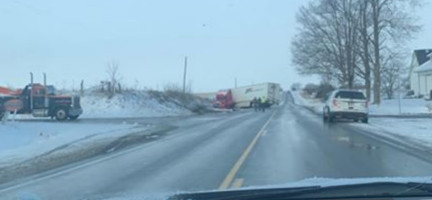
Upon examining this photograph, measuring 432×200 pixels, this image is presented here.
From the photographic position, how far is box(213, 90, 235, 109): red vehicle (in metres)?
81.9

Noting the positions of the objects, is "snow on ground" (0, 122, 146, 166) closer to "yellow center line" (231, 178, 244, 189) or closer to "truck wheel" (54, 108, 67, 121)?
"yellow center line" (231, 178, 244, 189)

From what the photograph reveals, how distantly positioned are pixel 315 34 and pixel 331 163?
2168 inches

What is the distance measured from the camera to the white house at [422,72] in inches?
3189

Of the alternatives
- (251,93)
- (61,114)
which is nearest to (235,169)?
(61,114)

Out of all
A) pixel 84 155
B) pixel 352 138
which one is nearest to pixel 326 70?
pixel 352 138

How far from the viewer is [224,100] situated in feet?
269

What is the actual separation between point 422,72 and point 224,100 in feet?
81.9

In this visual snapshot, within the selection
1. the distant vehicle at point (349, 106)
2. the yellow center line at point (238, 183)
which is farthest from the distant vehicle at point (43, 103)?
the yellow center line at point (238, 183)

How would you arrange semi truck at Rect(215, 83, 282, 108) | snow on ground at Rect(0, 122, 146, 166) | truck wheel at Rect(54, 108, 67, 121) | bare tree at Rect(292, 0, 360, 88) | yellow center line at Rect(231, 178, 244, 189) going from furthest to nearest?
semi truck at Rect(215, 83, 282, 108)
bare tree at Rect(292, 0, 360, 88)
truck wheel at Rect(54, 108, 67, 121)
snow on ground at Rect(0, 122, 146, 166)
yellow center line at Rect(231, 178, 244, 189)

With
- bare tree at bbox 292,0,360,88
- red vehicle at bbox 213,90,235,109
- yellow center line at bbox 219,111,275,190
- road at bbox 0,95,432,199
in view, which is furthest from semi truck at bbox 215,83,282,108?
yellow center line at bbox 219,111,275,190

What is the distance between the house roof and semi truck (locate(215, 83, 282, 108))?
70.9ft

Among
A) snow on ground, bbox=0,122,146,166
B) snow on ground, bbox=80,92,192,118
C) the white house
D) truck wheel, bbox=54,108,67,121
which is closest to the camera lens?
snow on ground, bbox=0,122,146,166

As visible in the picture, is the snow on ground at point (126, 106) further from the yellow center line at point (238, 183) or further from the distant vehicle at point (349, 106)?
the yellow center line at point (238, 183)

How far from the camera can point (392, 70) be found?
6538 centimetres
